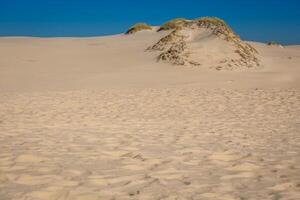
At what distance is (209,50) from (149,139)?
14017 mm

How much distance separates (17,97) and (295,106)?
26.2 feet

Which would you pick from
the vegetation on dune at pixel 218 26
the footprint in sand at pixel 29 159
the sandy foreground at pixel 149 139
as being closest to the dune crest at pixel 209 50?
the vegetation on dune at pixel 218 26

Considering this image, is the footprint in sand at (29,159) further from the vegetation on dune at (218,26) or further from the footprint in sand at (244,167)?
the vegetation on dune at (218,26)

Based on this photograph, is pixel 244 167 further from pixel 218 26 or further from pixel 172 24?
pixel 172 24

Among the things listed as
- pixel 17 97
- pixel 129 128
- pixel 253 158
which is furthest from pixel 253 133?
pixel 17 97

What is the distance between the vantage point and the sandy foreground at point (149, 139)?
3496 mm

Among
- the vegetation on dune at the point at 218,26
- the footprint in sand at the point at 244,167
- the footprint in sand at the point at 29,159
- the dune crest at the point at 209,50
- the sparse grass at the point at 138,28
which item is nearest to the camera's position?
the footprint in sand at the point at 244,167

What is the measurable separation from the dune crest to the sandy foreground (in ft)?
12.0

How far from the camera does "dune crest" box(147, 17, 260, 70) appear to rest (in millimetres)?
18266

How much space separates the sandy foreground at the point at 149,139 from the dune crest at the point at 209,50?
3670 mm

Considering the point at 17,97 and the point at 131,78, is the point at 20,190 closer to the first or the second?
the point at 17,97

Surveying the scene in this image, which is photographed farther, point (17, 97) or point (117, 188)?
point (17, 97)

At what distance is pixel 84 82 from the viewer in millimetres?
14320

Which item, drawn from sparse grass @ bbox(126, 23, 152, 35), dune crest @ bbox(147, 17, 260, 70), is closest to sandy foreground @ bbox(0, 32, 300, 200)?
dune crest @ bbox(147, 17, 260, 70)
